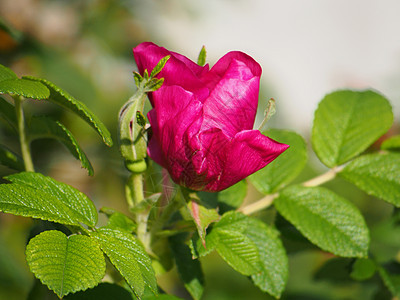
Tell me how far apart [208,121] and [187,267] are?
10.2 inches

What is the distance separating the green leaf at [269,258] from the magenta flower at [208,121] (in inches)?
5.6

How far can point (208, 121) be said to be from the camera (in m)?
0.54

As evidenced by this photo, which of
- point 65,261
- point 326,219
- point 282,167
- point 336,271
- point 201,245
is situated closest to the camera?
point 65,261

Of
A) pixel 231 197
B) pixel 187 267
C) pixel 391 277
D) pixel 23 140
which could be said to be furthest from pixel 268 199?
pixel 23 140

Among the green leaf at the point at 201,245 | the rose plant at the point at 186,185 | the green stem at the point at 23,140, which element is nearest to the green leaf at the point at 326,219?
the rose plant at the point at 186,185

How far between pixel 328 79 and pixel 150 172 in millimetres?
3327

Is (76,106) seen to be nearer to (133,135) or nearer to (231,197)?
(133,135)

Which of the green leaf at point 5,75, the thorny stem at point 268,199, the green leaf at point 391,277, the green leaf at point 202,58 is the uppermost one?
the green leaf at point 202,58

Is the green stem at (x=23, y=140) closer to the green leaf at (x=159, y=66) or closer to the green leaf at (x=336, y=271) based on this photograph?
the green leaf at (x=159, y=66)

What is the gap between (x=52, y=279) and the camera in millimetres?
444

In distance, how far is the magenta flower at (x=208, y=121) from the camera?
0.52m

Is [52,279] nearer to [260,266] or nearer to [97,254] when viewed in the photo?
[97,254]

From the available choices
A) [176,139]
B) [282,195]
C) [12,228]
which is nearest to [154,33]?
[12,228]

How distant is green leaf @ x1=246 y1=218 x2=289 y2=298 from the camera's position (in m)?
0.66
